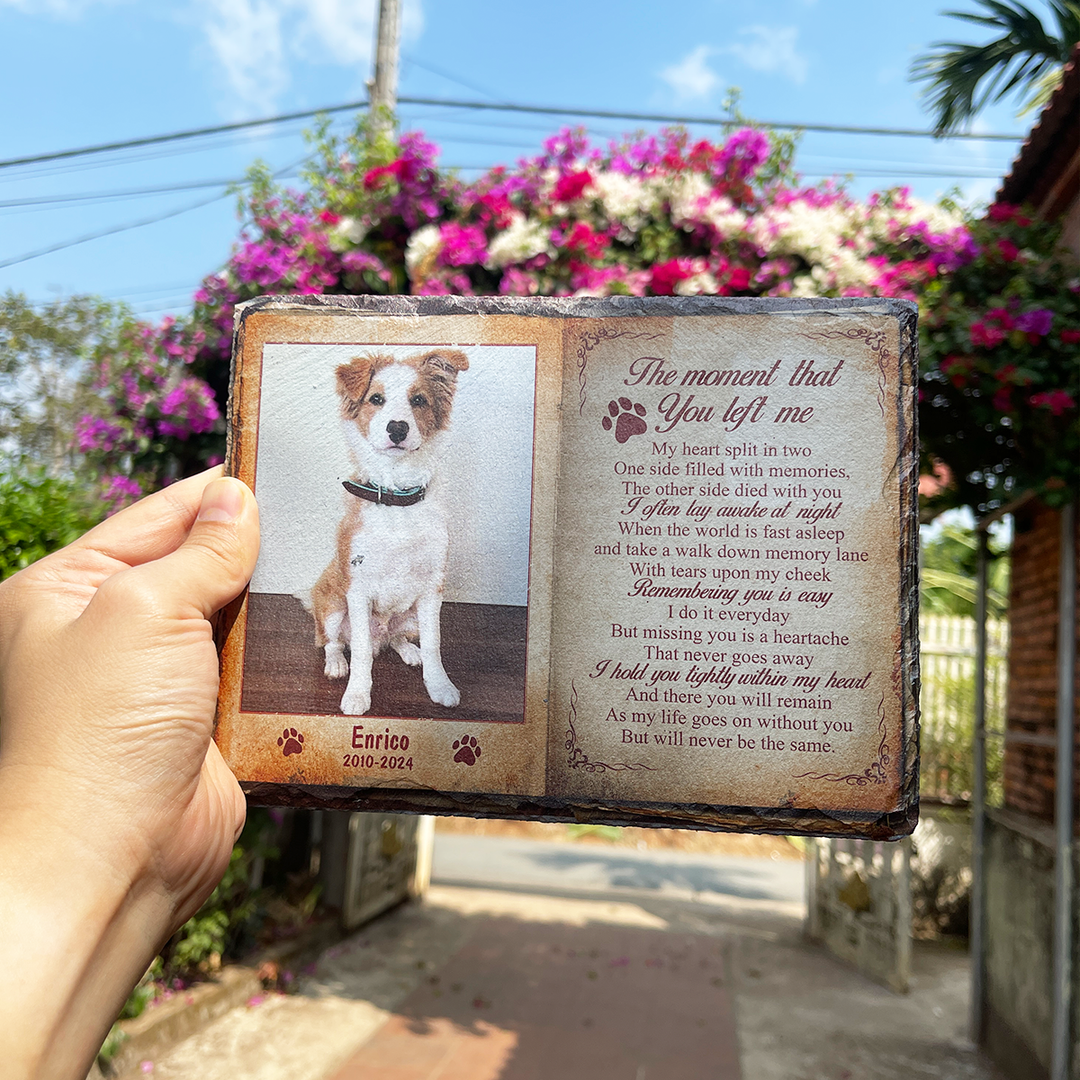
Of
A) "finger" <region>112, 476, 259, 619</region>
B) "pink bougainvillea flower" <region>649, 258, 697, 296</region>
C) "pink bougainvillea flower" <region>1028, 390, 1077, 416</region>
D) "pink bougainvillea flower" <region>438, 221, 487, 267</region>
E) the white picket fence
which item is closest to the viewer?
"finger" <region>112, 476, 259, 619</region>

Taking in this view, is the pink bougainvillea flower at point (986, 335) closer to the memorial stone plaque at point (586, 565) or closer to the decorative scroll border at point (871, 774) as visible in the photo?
the memorial stone plaque at point (586, 565)

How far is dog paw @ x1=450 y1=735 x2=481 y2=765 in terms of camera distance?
119 centimetres

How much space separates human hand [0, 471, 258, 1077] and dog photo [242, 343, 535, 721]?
0.25 ft

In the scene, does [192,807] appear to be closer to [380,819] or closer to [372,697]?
[372,697]

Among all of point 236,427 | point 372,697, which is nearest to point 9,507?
point 236,427

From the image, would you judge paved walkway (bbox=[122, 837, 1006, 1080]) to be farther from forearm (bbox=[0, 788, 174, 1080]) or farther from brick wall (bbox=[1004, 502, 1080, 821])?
→ forearm (bbox=[0, 788, 174, 1080])

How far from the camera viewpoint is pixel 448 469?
4.03 feet

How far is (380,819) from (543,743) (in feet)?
19.9


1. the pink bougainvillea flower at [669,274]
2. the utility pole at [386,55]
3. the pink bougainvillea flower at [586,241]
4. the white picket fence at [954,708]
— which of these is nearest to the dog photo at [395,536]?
the pink bougainvillea flower at [669,274]

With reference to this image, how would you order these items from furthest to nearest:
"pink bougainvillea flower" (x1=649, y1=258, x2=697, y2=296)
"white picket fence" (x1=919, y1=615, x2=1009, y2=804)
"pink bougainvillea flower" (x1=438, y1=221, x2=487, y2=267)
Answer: "white picket fence" (x1=919, y1=615, x2=1009, y2=804)
"pink bougainvillea flower" (x1=438, y1=221, x2=487, y2=267)
"pink bougainvillea flower" (x1=649, y1=258, x2=697, y2=296)


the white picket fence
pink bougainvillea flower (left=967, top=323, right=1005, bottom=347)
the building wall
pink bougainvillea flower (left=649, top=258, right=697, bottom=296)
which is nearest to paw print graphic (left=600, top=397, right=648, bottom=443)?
pink bougainvillea flower (left=649, top=258, right=697, bottom=296)

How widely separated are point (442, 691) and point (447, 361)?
476 millimetres

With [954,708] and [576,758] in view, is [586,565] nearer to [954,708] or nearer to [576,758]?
[576,758]

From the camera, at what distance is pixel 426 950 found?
6.43 m
